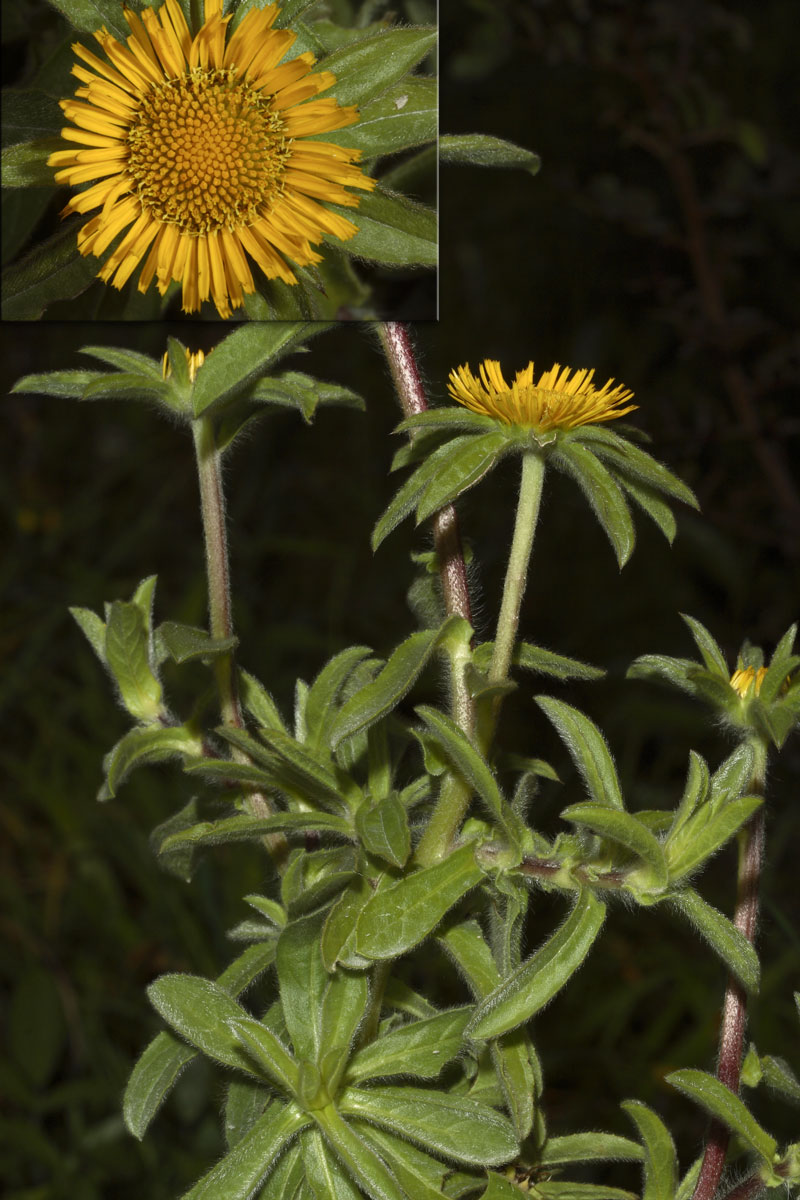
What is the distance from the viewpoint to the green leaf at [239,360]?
2.18ft

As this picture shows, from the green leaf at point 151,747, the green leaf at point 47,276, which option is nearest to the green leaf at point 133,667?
the green leaf at point 151,747

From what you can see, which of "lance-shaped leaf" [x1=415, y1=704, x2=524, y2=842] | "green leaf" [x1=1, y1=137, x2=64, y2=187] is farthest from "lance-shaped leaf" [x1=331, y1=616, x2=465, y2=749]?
"green leaf" [x1=1, y1=137, x2=64, y2=187]

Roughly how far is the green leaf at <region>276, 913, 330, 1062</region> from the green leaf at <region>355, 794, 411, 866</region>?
7cm

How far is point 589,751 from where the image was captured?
0.68m

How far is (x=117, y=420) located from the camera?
2.54 metres

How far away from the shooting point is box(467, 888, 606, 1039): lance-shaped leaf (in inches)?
23.9

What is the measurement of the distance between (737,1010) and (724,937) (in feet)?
0.37

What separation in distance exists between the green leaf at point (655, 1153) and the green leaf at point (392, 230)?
55 cm

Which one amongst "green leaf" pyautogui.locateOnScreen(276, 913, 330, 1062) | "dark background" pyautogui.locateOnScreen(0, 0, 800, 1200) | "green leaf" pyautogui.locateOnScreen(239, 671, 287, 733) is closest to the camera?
"green leaf" pyautogui.locateOnScreen(276, 913, 330, 1062)

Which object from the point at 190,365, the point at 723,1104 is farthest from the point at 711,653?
the point at 190,365

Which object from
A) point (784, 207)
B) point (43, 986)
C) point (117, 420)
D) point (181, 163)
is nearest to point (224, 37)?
point (181, 163)

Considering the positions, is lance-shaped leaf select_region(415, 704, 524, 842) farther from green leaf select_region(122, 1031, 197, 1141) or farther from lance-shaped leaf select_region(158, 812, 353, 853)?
green leaf select_region(122, 1031, 197, 1141)

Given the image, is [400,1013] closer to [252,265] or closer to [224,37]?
[252,265]

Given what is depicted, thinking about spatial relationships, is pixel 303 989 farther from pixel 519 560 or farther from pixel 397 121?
pixel 397 121
